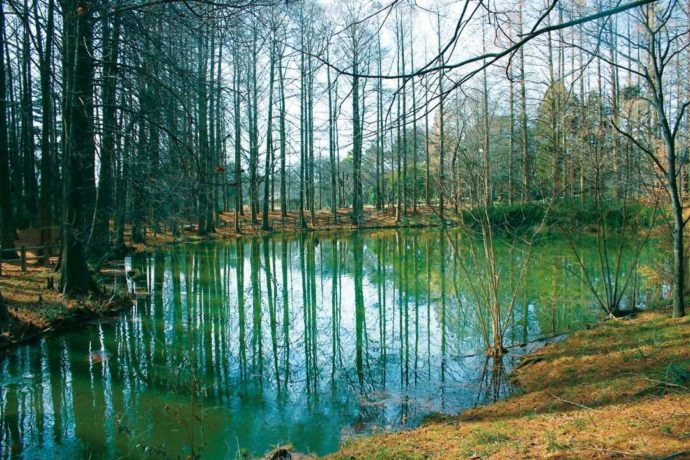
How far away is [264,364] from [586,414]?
421 centimetres

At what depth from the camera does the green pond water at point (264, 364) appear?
15.6ft

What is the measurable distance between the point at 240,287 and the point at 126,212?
3581mm

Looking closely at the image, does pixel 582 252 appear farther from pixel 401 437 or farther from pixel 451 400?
pixel 401 437

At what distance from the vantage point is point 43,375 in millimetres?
6355

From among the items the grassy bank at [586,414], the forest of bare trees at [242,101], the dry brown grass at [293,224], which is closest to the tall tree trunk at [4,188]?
the forest of bare trees at [242,101]

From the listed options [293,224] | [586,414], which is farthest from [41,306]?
[293,224]

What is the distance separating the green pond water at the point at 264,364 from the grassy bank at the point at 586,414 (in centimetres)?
58

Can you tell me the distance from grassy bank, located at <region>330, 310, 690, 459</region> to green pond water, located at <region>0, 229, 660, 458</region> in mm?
575

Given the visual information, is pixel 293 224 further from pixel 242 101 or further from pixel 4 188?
pixel 242 101

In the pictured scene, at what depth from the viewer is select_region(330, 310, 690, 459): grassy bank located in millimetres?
3049

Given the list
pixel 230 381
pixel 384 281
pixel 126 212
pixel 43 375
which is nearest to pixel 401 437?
pixel 230 381

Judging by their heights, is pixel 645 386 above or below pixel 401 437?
above

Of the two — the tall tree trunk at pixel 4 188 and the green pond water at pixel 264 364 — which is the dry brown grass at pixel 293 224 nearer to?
the tall tree trunk at pixel 4 188

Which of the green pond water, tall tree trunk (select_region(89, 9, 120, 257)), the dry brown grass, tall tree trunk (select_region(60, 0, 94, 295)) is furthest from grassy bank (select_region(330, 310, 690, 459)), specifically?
the dry brown grass
